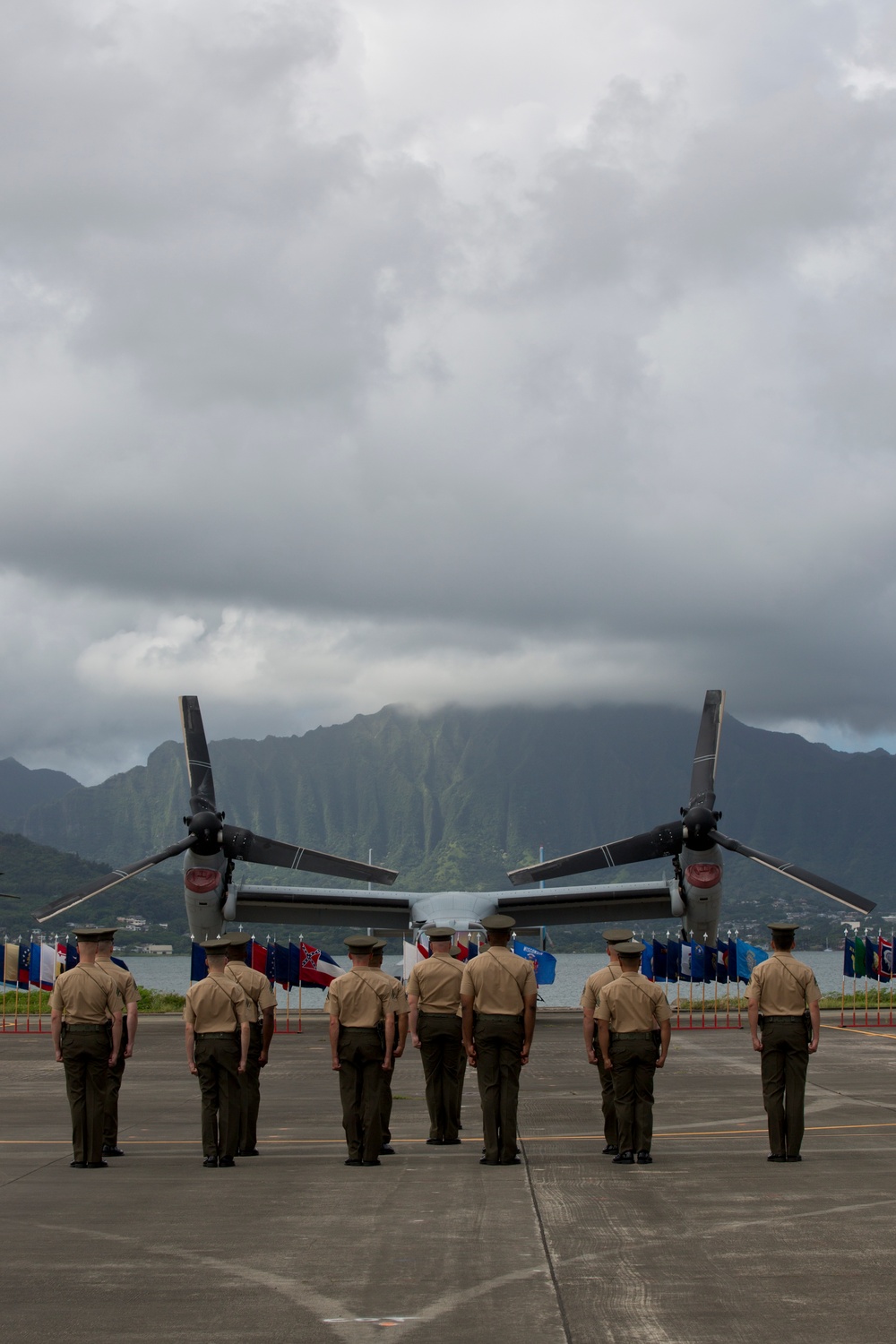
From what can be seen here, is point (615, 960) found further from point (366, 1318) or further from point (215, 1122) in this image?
point (366, 1318)

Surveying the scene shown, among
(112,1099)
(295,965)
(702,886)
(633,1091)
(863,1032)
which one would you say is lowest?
(863,1032)

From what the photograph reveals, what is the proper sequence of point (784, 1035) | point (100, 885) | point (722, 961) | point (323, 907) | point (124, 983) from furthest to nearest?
1. point (722, 961)
2. point (323, 907)
3. point (100, 885)
4. point (124, 983)
5. point (784, 1035)

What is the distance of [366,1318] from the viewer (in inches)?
237

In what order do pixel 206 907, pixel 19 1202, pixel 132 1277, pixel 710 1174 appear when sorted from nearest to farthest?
pixel 132 1277
pixel 19 1202
pixel 710 1174
pixel 206 907

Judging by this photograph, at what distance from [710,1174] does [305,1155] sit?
3.52 metres

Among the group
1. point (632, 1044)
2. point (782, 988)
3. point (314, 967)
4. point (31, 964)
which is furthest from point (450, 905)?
point (632, 1044)

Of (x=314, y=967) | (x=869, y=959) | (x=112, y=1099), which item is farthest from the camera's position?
(x=869, y=959)

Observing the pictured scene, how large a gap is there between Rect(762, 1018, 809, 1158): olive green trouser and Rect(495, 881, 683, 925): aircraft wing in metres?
22.8

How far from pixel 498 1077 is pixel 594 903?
86.0 ft

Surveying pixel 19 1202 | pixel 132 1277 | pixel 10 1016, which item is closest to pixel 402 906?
pixel 10 1016

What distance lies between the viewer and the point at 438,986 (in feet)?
39.1

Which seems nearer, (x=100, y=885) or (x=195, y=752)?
(x=100, y=885)

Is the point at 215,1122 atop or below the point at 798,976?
below

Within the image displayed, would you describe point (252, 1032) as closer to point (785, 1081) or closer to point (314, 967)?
point (785, 1081)
